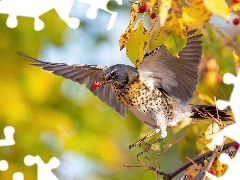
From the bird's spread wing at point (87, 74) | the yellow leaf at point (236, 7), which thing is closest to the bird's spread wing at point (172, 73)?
the bird's spread wing at point (87, 74)

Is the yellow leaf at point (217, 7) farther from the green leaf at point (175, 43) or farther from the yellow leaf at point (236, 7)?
the yellow leaf at point (236, 7)

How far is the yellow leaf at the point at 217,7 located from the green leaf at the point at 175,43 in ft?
0.59

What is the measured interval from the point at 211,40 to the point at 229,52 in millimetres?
265

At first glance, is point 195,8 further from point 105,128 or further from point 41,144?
point 105,128

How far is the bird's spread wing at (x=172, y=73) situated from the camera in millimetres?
3266

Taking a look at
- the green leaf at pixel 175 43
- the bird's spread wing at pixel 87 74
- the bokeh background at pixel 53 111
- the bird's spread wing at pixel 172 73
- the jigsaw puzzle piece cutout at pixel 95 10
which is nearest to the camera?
the green leaf at pixel 175 43

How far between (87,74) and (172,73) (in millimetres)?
604

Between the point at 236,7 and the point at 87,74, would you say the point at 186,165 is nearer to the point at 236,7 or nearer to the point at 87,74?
the point at 236,7

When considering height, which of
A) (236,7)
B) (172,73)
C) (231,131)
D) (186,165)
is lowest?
(186,165)

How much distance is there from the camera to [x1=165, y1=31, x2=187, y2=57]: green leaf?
2.16m

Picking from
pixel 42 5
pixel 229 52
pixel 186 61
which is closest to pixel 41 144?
pixel 42 5

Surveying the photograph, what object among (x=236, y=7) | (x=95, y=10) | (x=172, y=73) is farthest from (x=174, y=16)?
(x=172, y=73)

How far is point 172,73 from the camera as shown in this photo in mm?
3350

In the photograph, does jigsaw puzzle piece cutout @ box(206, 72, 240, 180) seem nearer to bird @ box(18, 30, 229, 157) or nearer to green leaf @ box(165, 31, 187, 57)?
green leaf @ box(165, 31, 187, 57)
